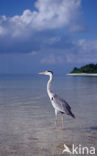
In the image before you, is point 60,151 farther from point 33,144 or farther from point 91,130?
point 91,130

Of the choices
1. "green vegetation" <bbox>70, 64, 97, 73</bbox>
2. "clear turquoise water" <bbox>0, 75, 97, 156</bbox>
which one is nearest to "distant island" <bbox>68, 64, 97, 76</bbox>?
"green vegetation" <bbox>70, 64, 97, 73</bbox>

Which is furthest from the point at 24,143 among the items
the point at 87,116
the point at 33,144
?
the point at 87,116

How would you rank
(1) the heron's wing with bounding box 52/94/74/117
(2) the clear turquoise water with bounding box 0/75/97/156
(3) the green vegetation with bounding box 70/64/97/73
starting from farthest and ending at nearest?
(3) the green vegetation with bounding box 70/64/97/73, (1) the heron's wing with bounding box 52/94/74/117, (2) the clear turquoise water with bounding box 0/75/97/156

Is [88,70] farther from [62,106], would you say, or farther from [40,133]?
[40,133]

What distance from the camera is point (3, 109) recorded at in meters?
12.2

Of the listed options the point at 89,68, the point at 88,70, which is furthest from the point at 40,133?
the point at 89,68

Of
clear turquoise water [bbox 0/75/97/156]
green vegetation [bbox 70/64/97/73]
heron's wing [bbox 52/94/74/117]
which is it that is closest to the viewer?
clear turquoise water [bbox 0/75/97/156]

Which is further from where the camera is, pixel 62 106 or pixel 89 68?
pixel 89 68

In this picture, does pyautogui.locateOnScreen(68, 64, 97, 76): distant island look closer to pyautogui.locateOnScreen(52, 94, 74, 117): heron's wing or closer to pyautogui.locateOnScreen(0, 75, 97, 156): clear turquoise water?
pyautogui.locateOnScreen(0, 75, 97, 156): clear turquoise water

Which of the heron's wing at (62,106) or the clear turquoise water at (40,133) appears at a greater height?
the heron's wing at (62,106)

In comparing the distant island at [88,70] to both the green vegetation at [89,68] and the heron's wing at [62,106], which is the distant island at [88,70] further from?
the heron's wing at [62,106]

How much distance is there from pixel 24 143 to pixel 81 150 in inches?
63.4

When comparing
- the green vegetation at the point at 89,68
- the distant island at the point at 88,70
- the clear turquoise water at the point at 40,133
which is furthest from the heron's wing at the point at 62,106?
the green vegetation at the point at 89,68

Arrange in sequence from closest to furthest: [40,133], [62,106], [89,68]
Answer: [40,133], [62,106], [89,68]
